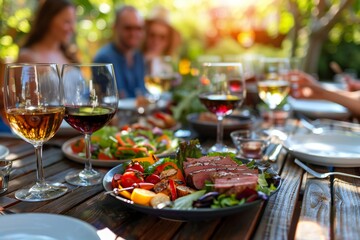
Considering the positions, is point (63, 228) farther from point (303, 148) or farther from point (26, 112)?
point (303, 148)

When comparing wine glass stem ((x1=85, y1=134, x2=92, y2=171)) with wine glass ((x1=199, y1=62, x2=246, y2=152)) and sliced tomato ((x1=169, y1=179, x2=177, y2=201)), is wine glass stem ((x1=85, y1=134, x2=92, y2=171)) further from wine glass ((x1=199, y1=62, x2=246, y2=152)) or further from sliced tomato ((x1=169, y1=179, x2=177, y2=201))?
wine glass ((x1=199, y1=62, x2=246, y2=152))

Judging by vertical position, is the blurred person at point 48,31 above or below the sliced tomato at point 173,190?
above

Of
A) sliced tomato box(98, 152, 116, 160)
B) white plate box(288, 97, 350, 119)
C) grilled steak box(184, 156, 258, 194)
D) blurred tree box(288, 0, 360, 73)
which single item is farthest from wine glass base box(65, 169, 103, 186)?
blurred tree box(288, 0, 360, 73)

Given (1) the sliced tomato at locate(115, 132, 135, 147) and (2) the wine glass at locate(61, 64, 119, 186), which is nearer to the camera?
(2) the wine glass at locate(61, 64, 119, 186)

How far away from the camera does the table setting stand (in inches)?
35.1

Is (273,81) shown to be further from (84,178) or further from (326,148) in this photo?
(84,178)

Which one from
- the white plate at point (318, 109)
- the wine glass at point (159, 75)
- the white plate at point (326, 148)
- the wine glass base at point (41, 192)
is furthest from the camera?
the wine glass at point (159, 75)

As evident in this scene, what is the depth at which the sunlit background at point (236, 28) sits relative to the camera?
4.96 m

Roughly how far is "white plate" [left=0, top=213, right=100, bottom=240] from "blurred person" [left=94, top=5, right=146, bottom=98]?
11.3ft

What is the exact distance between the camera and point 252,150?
149 cm

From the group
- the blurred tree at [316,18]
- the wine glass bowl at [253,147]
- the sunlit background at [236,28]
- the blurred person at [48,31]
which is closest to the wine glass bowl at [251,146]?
the wine glass bowl at [253,147]

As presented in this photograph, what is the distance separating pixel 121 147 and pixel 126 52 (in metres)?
3.53

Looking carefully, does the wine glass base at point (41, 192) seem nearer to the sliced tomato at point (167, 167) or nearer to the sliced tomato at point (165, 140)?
the sliced tomato at point (167, 167)

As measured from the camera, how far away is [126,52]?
4.77m
